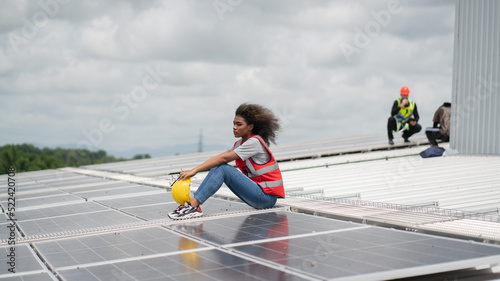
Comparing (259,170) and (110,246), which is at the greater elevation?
(259,170)

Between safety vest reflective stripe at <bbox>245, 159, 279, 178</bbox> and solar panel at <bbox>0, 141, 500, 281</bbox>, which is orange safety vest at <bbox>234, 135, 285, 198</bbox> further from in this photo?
solar panel at <bbox>0, 141, 500, 281</bbox>

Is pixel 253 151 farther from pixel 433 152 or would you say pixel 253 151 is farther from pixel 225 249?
pixel 433 152

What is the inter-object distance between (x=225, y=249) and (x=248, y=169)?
8.71 feet

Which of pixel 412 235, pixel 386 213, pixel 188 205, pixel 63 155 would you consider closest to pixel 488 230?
pixel 412 235

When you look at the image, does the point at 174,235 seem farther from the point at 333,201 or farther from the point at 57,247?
the point at 333,201

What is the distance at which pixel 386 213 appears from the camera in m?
7.23

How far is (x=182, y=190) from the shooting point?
782 cm

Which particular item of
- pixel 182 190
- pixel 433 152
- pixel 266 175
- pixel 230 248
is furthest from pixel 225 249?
pixel 433 152

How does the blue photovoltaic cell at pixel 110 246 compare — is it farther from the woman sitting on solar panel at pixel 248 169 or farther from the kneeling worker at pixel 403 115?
the kneeling worker at pixel 403 115

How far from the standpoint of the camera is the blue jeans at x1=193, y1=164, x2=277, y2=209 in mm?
7746

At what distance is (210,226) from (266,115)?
77.0 inches

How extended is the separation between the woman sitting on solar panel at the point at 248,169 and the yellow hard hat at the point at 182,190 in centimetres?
5

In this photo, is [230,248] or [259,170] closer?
[230,248]

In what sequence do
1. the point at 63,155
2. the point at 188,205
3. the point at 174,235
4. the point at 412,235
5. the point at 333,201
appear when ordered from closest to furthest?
the point at 412,235, the point at 174,235, the point at 188,205, the point at 333,201, the point at 63,155
